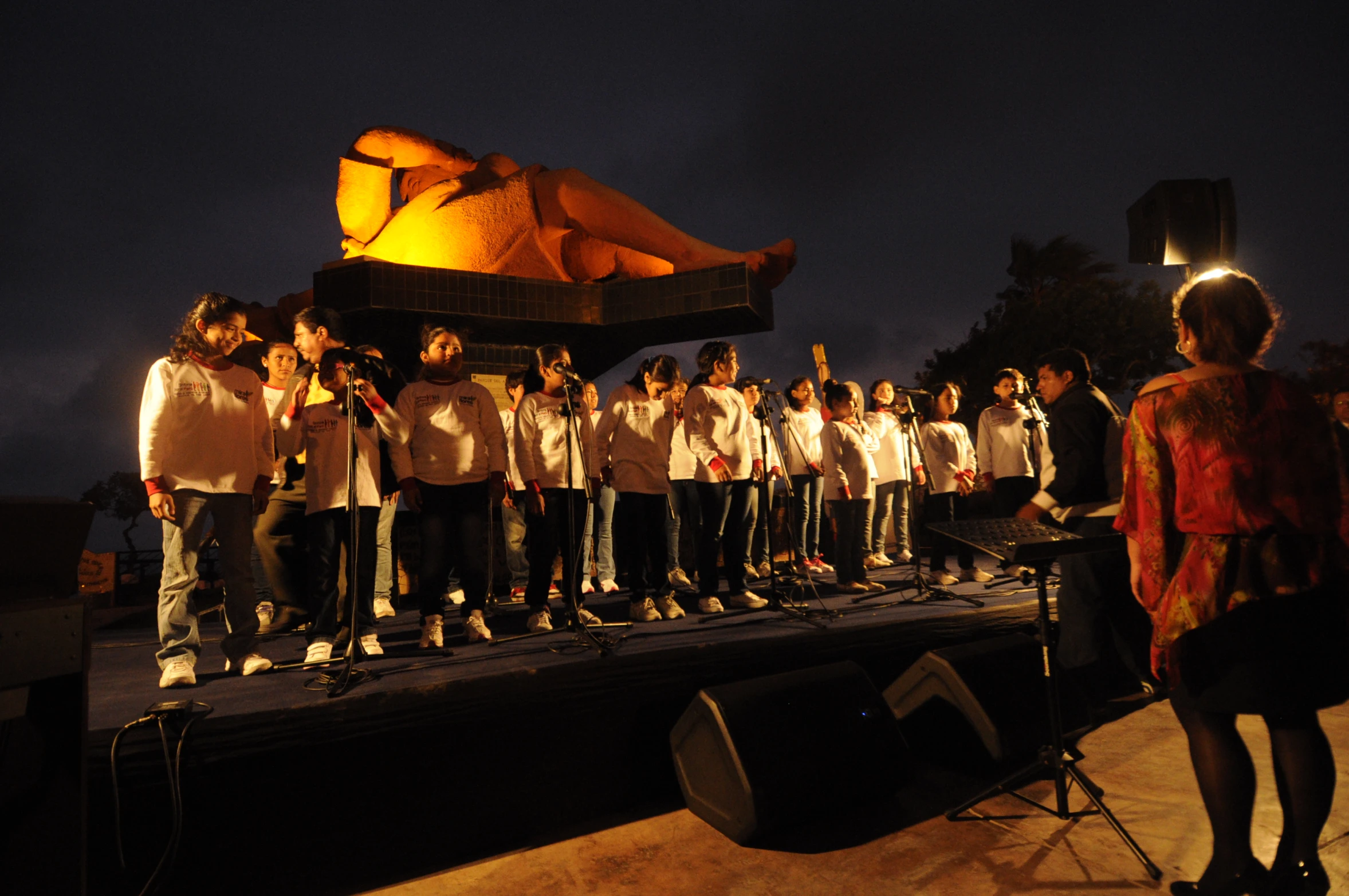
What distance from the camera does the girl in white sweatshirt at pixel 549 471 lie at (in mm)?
4172

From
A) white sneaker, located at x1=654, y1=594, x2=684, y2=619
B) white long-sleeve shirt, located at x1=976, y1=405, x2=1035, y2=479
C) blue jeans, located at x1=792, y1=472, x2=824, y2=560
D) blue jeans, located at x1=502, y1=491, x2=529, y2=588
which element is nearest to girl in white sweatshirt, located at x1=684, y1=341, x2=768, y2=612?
white sneaker, located at x1=654, y1=594, x2=684, y2=619

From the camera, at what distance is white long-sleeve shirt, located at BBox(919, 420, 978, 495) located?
6.78m

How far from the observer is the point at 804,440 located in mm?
7191

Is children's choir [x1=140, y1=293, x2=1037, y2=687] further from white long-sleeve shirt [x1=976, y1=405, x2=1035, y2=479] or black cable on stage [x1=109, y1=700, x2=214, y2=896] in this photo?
black cable on stage [x1=109, y1=700, x2=214, y2=896]

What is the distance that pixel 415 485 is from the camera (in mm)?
3920

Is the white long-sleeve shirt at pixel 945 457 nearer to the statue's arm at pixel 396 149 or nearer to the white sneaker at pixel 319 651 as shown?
the white sneaker at pixel 319 651

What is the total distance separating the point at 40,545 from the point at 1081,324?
23976 millimetres

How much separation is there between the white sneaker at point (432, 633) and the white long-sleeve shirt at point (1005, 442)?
4313 mm

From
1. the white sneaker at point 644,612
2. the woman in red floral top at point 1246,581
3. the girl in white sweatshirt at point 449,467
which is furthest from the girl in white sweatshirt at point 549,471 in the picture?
the woman in red floral top at point 1246,581

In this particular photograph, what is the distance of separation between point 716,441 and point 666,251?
15.3 ft

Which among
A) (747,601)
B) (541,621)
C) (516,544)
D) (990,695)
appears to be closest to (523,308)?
(516,544)

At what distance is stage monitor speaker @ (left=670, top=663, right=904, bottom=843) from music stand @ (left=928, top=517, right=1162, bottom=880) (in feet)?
1.22

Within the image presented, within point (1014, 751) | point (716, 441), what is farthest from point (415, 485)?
point (1014, 751)

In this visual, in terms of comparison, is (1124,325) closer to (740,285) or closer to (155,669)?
(740,285)
